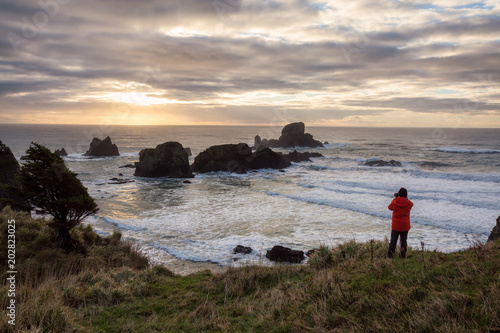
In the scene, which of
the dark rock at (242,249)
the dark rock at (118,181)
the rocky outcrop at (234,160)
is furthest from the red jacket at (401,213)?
the rocky outcrop at (234,160)

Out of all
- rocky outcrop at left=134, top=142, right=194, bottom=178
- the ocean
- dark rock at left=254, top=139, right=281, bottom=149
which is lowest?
the ocean

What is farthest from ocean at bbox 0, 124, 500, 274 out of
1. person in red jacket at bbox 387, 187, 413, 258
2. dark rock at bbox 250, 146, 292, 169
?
dark rock at bbox 250, 146, 292, 169

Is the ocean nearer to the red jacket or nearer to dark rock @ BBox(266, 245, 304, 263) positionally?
dark rock @ BBox(266, 245, 304, 263)

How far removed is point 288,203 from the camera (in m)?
26.7

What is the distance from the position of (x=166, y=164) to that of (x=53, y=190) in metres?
34.2

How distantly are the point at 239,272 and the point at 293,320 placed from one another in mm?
3644

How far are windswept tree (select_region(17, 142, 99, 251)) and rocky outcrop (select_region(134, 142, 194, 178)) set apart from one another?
3310 cm

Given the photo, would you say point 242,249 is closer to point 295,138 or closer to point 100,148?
point 100,148

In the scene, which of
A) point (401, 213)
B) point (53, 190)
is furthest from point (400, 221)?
point (53, 190)

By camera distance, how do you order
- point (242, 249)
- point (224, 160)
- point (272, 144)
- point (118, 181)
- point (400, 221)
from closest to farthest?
point (400, 221) → point (242, 249) → point (118, 181) → point (224, 160) → point (272, 144)

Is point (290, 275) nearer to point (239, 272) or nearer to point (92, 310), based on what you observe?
point (239, 272)

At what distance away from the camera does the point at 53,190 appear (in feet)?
34.0

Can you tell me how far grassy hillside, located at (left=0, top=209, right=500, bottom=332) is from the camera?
14.2 feet

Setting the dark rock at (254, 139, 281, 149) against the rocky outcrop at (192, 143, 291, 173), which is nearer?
the rocky outcrop at (192, 143, 291, 173)
